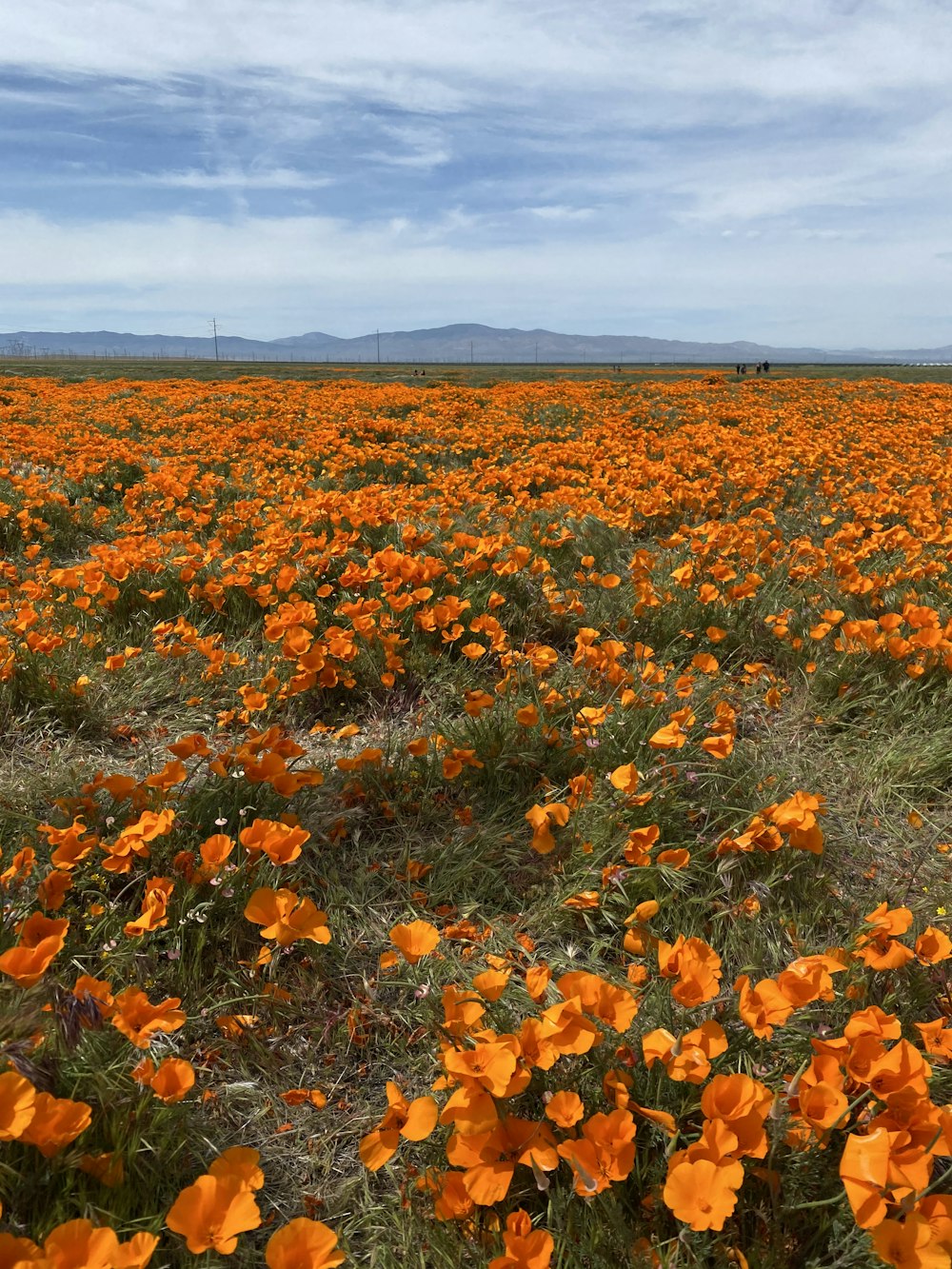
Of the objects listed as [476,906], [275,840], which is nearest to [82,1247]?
[275,840]

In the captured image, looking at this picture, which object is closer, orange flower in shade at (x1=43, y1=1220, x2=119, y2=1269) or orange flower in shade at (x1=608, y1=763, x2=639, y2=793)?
orange flower in shade at (x1=43, y1=1220, x2=119, y2=1269)

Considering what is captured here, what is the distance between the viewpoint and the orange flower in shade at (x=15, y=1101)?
3.92 ft

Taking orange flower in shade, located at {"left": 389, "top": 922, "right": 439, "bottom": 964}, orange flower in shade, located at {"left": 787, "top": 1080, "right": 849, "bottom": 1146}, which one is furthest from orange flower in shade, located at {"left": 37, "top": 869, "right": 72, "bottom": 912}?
orange flower in shade, located at {"left": 787, "top": 1080, "right": 849, "bottom": 1146}

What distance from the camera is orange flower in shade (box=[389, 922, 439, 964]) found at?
1.67 m

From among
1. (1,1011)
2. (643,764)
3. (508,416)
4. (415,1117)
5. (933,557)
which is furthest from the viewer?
(508,416)

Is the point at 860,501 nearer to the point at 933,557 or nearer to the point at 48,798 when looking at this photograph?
the point at 933,557

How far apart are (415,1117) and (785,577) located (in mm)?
4034

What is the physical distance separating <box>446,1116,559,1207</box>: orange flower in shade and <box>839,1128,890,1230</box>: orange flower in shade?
1.55 feet

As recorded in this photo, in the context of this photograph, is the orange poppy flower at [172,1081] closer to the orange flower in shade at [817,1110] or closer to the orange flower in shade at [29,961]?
the orange flower in shade at [29,961]

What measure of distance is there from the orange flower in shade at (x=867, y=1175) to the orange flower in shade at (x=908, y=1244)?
0.06 ft

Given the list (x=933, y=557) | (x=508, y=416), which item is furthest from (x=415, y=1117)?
(x=508, y=416)

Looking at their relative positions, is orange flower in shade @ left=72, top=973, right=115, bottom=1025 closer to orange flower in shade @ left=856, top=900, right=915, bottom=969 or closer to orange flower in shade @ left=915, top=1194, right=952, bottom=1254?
orange flower in shade @ left=915, top=1194, right=952, bottom=1254

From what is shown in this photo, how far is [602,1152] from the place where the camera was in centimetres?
133

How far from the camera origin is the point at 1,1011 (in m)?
1.47
